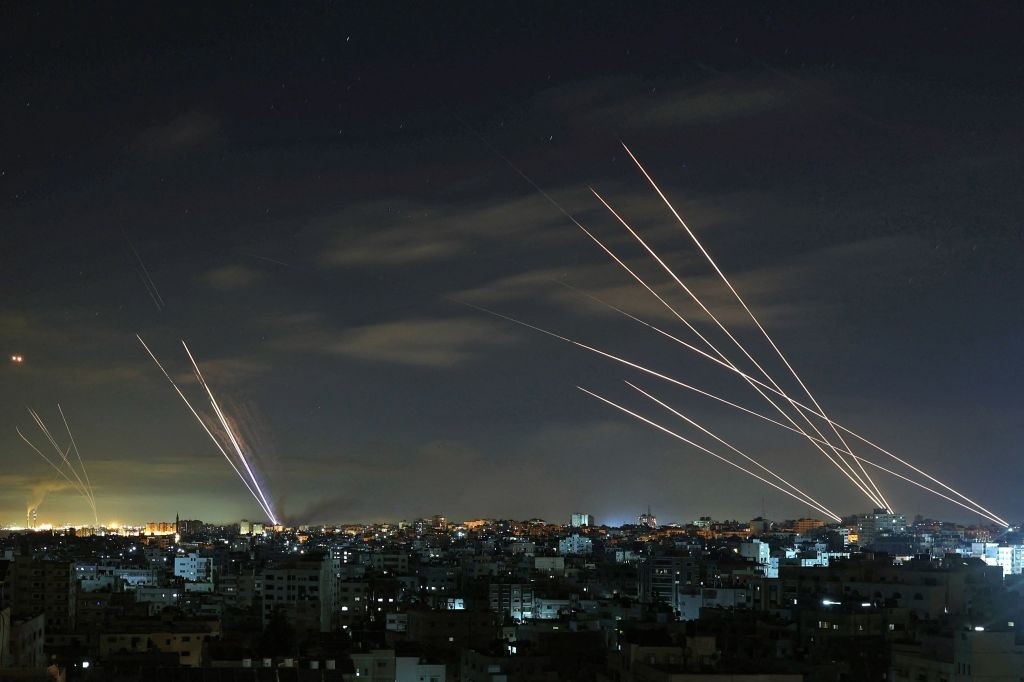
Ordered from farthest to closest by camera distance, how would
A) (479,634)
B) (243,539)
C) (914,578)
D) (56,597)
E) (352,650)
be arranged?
(243,539), (56,597), (914,578), (479,634), (352,650)

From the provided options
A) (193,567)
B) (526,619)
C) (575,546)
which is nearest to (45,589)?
(526,619)

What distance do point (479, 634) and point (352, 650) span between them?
9.79m

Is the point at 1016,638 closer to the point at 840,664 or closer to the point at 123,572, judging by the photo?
the point at 840,664

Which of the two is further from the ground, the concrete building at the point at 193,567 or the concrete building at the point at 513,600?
the concrete building at the point at 193,567

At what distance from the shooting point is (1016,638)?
2169 cm

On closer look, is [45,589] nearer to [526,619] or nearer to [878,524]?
[526,619]

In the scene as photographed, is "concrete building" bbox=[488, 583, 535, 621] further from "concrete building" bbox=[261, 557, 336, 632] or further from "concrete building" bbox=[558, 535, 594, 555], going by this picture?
"concrete building" bbox=[558, 535, 594, 555]

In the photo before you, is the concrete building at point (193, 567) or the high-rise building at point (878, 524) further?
the high-rise building at point (878, 524)

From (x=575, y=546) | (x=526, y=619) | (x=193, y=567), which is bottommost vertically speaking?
(x=526, y=619)

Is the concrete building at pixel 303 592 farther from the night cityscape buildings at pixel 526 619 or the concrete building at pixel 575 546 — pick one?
the concrete building at pixel 575 546

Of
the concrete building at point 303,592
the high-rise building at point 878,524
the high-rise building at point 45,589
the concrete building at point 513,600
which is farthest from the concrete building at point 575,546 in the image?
the high-rise building at point 45,589

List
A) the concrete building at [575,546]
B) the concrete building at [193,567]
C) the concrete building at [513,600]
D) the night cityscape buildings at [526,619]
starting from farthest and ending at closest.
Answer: the concrete building at [575,546] → the concrete building at [193,567] → the concrete building at [513,600] → the night cityscape buildings at [526,619]

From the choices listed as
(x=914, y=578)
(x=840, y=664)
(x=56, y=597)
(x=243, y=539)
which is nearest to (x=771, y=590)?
(x=914, y=578)

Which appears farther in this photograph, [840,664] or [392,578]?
Answer: [392,578]
